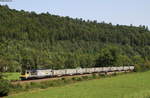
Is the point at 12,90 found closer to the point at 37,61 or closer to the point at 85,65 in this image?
the point at 37,61

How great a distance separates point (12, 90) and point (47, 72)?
88.9 feet

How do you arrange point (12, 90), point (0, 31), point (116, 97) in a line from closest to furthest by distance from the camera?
1. point (116, 97)
2. point (12, 90)
3. point (0, 31)

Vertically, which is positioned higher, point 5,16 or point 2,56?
point 5,16

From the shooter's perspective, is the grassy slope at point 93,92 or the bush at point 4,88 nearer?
the grassy slope at point 93,92

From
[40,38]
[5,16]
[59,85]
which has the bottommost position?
[59,85]

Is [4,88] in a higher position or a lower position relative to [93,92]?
higher

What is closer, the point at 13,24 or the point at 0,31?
the point at 0,31

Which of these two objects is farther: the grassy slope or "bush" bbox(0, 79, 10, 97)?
"bush" bbox(0, 79, 10, 97)

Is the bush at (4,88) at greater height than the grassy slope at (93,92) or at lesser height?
greater

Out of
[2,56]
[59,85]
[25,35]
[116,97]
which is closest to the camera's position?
→ [116,97]

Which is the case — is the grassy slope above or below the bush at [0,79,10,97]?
below

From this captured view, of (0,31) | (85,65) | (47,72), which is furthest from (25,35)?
(47,72)

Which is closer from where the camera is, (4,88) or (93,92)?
(4,88)

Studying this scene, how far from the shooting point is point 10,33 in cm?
16875
